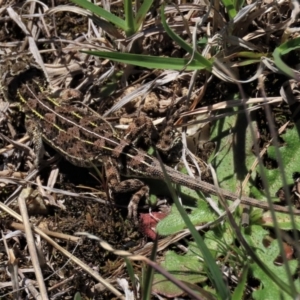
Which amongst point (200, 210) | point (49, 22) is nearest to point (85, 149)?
point (200, 210)

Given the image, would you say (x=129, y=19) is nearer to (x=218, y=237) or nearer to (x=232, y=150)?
(x=232, y=150)

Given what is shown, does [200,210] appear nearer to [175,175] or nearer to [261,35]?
[175,175]

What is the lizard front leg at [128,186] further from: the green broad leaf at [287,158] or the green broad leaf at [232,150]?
the green broad leaf at [287,158]

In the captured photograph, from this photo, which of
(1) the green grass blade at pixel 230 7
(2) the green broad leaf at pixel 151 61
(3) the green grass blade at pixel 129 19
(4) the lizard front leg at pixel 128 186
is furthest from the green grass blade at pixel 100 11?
Answer: (4) the lizard front leg at pixel 128 186

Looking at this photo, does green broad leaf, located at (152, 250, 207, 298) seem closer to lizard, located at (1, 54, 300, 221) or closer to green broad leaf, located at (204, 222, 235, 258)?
green broad leaf, located at (204, 222, 235, 258)

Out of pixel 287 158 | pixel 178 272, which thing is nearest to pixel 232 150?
pixel 287 158

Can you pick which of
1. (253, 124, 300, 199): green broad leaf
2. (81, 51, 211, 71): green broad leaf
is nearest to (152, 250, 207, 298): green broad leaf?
(253, 124, 300, 199): green broad leaf
